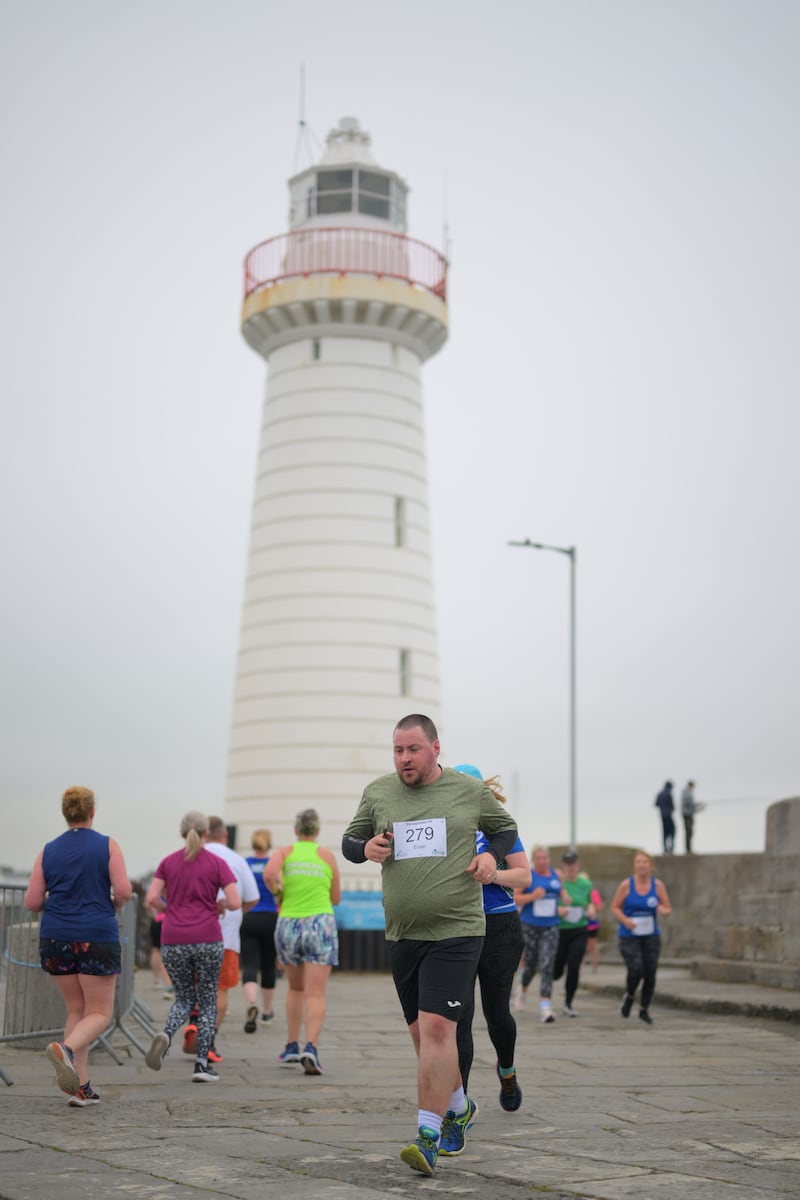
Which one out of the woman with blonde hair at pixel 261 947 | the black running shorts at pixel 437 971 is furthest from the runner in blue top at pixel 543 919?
the black running shorts at pixel 437 971

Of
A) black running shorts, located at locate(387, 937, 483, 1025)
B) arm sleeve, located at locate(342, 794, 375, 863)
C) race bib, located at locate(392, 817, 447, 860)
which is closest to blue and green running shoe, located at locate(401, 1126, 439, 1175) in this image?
black running shorts, located at locate(387, 937, 483, 1025)

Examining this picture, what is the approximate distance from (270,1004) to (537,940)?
2877 millimetres

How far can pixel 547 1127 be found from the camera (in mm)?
8375

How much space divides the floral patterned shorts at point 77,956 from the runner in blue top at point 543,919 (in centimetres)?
714

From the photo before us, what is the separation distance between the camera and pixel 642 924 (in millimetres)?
15742

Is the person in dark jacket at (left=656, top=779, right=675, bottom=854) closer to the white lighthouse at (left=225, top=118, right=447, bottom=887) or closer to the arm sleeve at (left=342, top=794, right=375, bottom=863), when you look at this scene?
the white lighthouse at (left=225, top=118, right=447, bottom=887)

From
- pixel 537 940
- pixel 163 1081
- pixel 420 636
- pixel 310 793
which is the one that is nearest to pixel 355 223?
pixel 420 636

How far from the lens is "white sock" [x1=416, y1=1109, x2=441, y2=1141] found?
22.7 feet

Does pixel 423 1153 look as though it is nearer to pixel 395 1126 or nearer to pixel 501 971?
pixel 395 1126

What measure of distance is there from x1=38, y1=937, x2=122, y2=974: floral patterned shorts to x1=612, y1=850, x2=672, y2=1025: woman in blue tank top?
23.8 feet

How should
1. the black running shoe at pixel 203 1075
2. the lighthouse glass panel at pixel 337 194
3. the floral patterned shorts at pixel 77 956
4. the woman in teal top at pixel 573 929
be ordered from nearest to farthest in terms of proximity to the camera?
the floral patterned shorts at pixel 77 956 < the black running shoe at pixel 203 1075 < the woman in teal top at pixel 573 929 < the lighthouse glass panel at pixel 337 194

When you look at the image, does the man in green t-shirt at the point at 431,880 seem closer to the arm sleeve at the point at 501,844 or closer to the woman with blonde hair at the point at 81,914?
the arm sleeve at the point at 501,844

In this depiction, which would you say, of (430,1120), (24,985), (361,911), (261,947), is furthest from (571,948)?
(361,911)

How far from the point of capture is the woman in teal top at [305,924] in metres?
11.4
